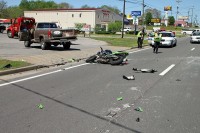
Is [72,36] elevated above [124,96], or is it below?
above

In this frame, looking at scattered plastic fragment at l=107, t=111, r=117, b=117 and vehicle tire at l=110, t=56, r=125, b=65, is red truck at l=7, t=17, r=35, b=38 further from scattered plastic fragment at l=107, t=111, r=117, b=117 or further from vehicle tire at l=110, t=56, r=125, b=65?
scattered plastic fragment at l=107, t=111, r=117, b=117

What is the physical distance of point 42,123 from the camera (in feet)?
18.5

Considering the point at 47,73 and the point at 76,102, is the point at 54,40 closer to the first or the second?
the point at 47,73

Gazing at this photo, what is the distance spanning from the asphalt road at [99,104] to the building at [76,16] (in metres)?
70.8

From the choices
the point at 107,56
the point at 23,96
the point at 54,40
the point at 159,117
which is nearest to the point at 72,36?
the point at 54,40

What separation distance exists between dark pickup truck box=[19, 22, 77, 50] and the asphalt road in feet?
32.9

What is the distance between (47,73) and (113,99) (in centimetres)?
490

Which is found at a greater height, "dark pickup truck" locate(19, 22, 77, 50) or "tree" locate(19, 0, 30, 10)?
"tree" locate(19, 0, 30, 10)

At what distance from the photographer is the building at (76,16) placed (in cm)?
8100

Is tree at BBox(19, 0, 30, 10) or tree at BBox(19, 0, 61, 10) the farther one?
tree at BBox(19, 0, 30, 10)

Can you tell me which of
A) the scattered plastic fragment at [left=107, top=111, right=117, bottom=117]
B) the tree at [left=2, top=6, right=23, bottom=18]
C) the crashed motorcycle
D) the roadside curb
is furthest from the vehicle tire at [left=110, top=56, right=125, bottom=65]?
the tree at [left=2, top=6, right=23, bottom=18]

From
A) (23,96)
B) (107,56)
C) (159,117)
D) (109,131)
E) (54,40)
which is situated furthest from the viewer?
(54,40)

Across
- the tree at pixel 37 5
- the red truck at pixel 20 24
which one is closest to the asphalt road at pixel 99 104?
the red truck at pixel 20 24

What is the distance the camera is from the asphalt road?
216 inches
